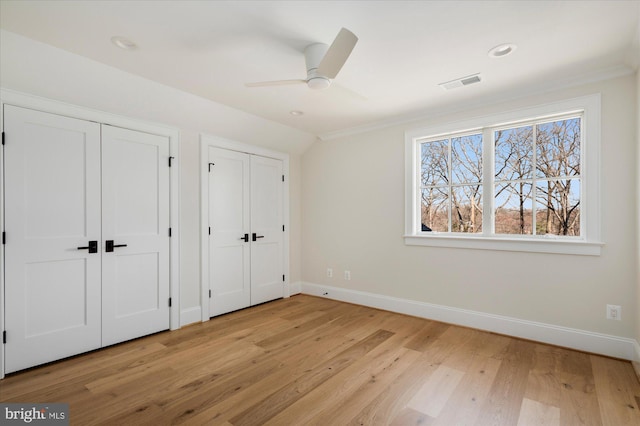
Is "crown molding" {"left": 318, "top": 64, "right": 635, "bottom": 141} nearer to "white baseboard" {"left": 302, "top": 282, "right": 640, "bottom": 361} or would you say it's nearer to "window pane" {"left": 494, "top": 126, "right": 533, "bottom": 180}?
"window pane" {"left": 494, "top": 126, "right": 533, "bottom": 180}

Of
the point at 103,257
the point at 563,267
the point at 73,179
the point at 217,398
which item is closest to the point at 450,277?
the point at 563,267

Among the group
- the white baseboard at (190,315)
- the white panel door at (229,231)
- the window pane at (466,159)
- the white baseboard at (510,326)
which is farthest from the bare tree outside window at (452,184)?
the white baseboard at (190,315)

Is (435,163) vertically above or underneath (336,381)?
above

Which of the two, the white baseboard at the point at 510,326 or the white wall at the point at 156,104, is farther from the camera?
the white baseboard at the point at 510,326

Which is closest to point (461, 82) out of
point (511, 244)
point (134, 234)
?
point (511, 244)

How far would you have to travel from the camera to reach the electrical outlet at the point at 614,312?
273 centimetres

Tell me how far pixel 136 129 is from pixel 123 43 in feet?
3.73

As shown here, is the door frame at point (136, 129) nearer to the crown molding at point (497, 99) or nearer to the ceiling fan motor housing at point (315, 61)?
the ceiling fan motor housing at point (315, 61)

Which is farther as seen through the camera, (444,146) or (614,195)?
(444,146)

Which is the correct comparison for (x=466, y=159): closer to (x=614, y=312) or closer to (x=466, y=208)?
(x=466, y=208)

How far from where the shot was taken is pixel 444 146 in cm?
385

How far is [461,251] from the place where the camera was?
358 cm

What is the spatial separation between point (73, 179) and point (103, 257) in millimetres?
774

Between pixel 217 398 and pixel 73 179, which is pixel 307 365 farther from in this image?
pixel 73 179
